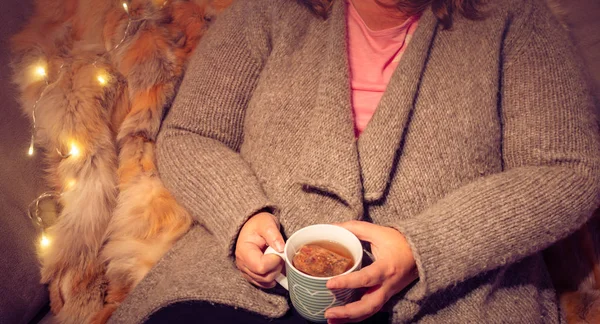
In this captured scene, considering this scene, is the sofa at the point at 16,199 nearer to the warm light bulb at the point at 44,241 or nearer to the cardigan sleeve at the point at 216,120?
the warm light bulb at the point at 44,241

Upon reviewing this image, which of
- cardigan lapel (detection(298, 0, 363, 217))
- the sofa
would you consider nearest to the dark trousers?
cardigan lapel (detection(298, 0, 363, 217))

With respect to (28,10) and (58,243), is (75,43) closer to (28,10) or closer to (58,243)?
(28,10)

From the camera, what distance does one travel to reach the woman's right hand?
2.40 feet

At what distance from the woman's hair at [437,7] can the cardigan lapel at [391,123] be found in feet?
0.21

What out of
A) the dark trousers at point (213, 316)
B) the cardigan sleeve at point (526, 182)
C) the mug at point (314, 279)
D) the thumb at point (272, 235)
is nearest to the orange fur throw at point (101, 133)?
the dark trousers at point (213, 316)

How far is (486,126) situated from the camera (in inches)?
34.6

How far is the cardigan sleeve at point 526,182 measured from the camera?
775 mm

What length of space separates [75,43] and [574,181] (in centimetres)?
114

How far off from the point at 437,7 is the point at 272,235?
606 millimetres

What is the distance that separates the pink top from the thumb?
1.01 ft

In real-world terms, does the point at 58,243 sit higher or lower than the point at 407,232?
lower

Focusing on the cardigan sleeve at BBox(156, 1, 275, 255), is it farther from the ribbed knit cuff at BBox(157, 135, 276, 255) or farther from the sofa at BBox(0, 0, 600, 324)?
the sofa at BBox(0, 0, 600, 324)

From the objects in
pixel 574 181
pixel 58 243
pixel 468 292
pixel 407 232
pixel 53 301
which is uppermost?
pixel 574 181

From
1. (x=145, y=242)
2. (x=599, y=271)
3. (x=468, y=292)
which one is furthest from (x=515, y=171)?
(x=145, y=242)
